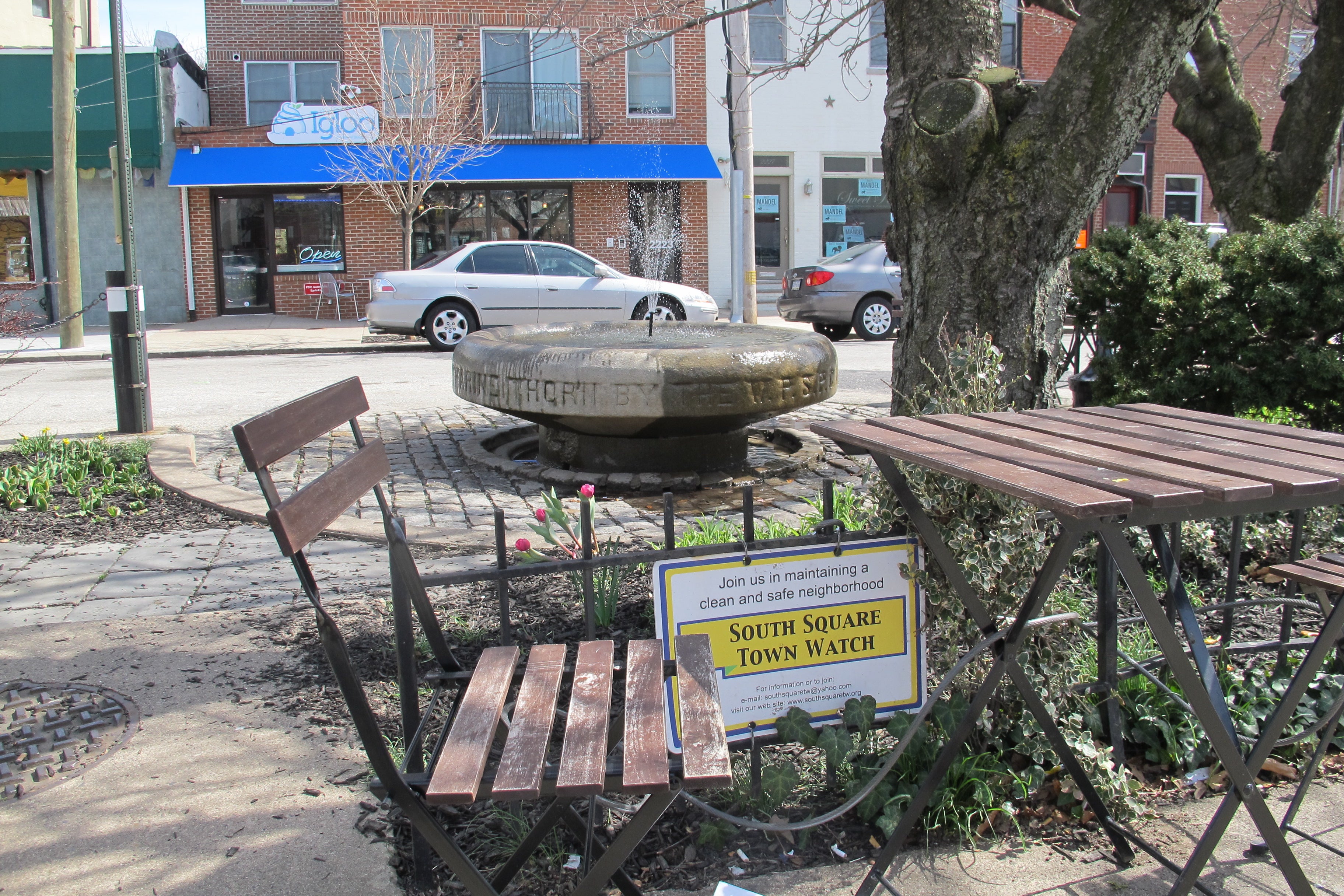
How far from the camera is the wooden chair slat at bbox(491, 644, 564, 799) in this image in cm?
178

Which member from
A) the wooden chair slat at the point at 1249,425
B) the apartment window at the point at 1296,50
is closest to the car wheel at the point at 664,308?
the apartment window at the point at 1296,50

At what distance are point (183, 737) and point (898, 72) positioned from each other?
144 inches

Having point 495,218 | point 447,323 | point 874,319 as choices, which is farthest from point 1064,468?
point 495,218

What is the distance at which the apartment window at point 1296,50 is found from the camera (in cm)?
1154

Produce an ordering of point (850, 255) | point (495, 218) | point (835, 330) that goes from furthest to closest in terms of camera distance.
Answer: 1. point (495, 218)
2. point (835, 330)
3. point (850, 255)

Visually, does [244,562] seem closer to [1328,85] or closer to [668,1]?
[668,1]

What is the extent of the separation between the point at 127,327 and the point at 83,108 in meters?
14.4

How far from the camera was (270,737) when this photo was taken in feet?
9.75

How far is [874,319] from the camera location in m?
15.7

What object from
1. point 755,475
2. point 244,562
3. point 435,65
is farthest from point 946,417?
point 435,65

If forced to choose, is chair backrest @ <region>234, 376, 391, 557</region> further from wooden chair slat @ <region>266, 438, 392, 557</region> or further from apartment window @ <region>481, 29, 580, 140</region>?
apartment window @ <region>481, 29, 580, 140</region>

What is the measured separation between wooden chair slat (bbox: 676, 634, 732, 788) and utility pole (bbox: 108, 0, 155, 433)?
6.24 m

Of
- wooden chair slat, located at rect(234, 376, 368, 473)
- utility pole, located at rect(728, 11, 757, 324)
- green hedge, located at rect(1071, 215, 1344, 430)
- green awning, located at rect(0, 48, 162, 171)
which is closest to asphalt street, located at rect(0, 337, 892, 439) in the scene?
utility pole, located at rect(728, 11, 757, 324)

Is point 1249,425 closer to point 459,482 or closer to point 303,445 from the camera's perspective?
point 303,445
